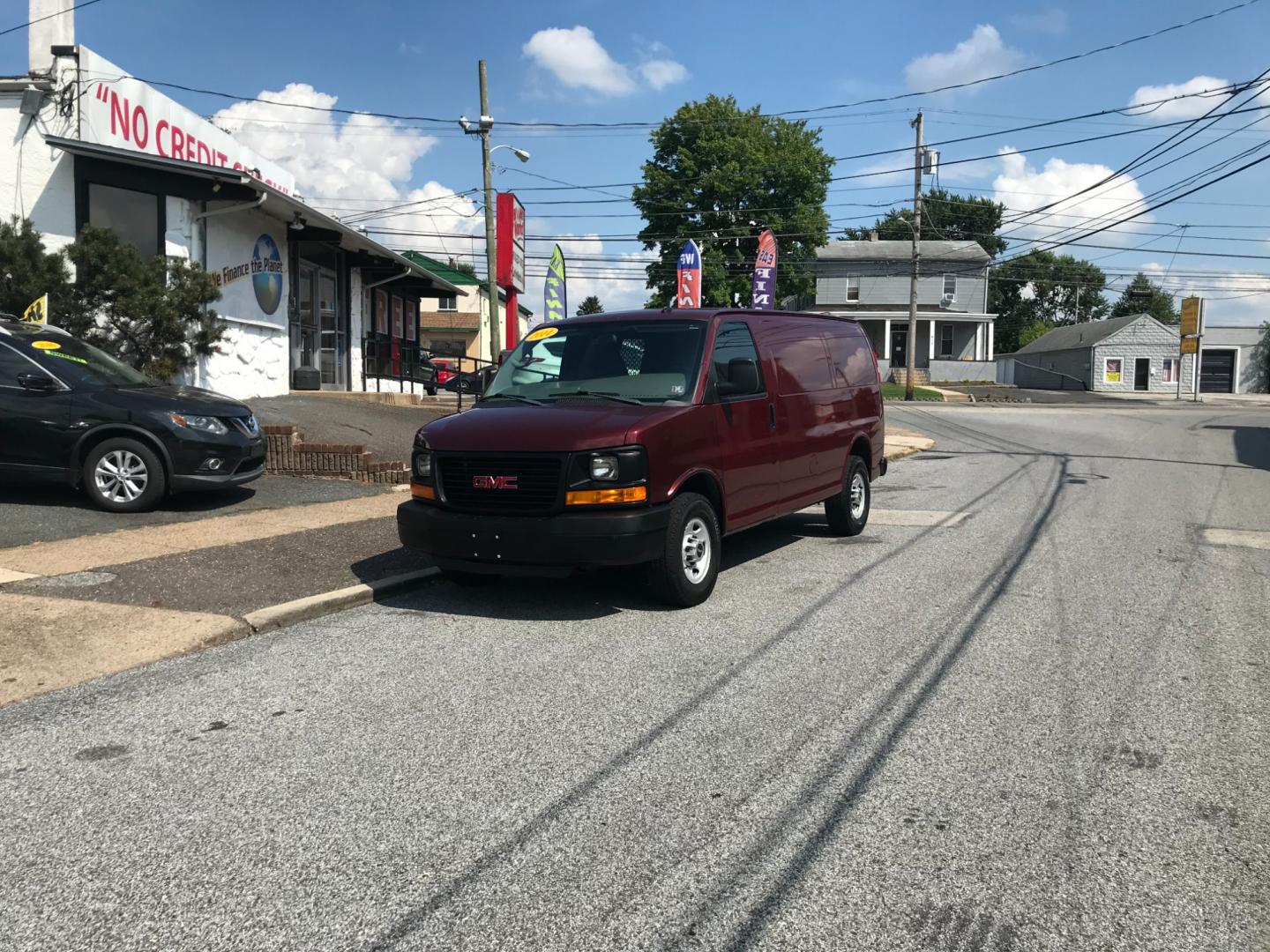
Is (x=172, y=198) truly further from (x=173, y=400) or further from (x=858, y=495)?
(x=858, y=495)

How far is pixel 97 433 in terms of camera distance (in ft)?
30.1

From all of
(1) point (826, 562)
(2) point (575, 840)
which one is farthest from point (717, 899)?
(1) point (826, 562)

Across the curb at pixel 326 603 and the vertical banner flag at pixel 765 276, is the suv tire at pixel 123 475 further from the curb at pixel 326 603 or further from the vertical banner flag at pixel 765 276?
the vertical banner flag at pixel 765 276

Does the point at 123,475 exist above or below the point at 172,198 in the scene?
below

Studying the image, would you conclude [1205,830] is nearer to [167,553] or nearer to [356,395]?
[167,553]

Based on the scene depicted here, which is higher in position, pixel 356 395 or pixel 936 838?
pixel 356 395

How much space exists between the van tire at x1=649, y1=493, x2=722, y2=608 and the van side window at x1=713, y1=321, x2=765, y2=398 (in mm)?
989

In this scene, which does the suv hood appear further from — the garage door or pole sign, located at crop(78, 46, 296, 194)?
the garage door

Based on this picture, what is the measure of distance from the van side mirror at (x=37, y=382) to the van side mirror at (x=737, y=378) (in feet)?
20.6

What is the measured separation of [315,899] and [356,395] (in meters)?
16.5

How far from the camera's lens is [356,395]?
18.7 m

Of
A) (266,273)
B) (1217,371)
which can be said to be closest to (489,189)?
(266,273)

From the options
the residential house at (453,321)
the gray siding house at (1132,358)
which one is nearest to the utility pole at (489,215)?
the residential house at (453,321)

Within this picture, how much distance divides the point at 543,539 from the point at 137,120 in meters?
13.7
